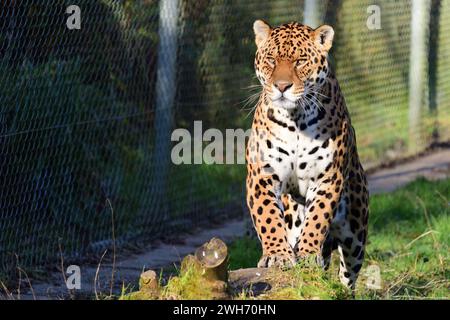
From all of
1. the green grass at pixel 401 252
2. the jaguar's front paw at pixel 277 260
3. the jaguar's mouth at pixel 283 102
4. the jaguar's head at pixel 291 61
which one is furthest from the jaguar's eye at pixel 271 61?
the green grass at pixel 401 252

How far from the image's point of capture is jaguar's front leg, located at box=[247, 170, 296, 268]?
284 inches

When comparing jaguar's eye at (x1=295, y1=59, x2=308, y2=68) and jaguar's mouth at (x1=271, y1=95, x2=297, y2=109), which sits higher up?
jaguar's eye at (x1=295, y1=59, x2=308, y2=68)

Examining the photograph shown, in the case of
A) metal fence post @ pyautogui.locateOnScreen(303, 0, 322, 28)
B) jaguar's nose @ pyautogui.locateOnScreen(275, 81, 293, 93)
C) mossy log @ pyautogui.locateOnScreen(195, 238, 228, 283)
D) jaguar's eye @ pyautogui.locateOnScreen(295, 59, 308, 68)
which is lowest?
mossy log @ pyautogui.locateOnScreen(195, 238, 228, 283)

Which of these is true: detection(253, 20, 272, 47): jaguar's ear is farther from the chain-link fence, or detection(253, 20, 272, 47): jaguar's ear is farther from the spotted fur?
the chain-link fence

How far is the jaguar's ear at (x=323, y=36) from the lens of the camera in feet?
24.8

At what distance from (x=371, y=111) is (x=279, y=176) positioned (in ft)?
22.8

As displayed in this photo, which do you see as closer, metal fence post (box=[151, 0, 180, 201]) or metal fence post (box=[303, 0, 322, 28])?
metal fence post (box=[151, 0, 180, 201])

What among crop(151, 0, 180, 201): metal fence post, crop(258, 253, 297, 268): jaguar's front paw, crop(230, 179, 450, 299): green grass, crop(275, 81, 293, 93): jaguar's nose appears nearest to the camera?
crop(230, 179, 450, 299): green grass

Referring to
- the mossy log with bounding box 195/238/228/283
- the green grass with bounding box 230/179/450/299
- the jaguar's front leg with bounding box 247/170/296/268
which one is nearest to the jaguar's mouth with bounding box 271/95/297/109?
the jaguar's front leg with bounding box 247/170/296/268

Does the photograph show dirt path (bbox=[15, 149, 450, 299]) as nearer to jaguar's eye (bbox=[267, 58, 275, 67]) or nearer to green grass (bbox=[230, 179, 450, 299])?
green grass (bbox=[230, 179, 450, 299])

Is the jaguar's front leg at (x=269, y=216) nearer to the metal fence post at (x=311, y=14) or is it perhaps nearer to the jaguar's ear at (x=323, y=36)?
the jaguar's ear at (x=323, y=36)

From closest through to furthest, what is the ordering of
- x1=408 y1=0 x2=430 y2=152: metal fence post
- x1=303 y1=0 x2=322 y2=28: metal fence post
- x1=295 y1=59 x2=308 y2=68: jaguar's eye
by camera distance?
x1=295 y1=59 x2=308 y2=68: jaguar's eye
x1=303 y1=0 x2=322 y2=28: metal fence post
x1=408 y1=0 x2=430 y2=152: metal fence post

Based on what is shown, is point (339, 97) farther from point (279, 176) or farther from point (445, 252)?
point (445, 252)
